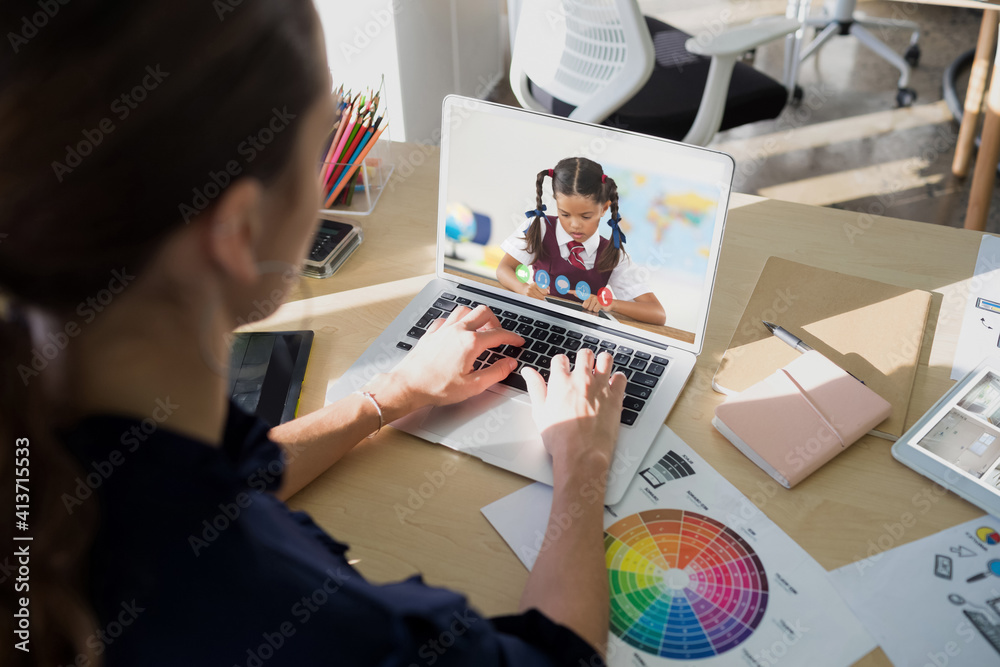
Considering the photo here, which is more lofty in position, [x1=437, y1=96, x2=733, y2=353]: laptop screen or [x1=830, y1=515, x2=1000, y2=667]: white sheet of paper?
[x1=437, y1=96, x2=733, y2=353]: laptop screen

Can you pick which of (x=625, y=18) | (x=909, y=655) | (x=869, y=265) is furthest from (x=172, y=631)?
(x=625, y=18)

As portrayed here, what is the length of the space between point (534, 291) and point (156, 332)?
63 centimetres

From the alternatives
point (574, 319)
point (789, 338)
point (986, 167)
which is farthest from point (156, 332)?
point (986, 167)

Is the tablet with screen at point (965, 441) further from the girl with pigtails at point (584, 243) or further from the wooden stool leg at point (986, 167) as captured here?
the wooden stool leg at point (986, 167)

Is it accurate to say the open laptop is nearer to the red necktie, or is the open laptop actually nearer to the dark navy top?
the red necktie

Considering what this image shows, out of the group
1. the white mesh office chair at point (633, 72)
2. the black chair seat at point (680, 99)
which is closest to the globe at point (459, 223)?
the white mesh office chair at point (633, 72)

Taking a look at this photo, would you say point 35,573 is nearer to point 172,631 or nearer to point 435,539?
point 172,631

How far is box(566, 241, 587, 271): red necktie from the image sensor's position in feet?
3.35

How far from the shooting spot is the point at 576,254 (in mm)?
1027

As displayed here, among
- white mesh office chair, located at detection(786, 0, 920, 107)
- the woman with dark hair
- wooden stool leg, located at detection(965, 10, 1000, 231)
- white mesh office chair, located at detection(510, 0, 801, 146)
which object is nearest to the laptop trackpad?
the woman with dark hair

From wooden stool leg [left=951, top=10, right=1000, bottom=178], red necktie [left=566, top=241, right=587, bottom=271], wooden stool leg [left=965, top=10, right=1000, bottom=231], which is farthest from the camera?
wooden stool leg [left=951, top=10, right=1000, bottom=178]

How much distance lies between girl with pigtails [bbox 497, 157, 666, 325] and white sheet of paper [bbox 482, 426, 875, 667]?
23cm

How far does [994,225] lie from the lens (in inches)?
97.3

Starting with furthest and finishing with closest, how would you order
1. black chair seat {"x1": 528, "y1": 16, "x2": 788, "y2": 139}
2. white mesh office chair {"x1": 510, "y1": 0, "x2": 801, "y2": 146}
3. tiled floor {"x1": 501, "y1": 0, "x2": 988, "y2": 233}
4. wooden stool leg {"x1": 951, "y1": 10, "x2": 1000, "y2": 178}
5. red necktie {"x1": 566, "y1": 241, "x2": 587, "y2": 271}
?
tiled floor {"x1": 501, "y1": 0, "x2": 988, "y2": 233}
wooden stool leg {"x1": 951, "y1": 10, "x2": 1000, "y2": 178}
black chair seat {"x1": 528, "y1": 16, "x2": 788, "y2": 139}
white mesh office chair {"x1": 510, "y1": 0, "x2": 801, "y2": 146}
red necktie {"x1": 566, "y1": 241, "x2": 587, "y2": 271}
